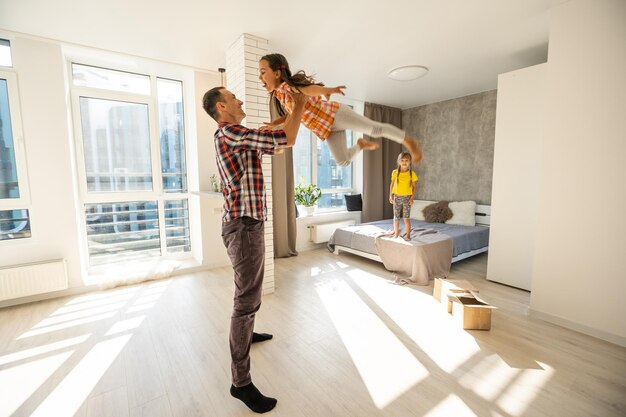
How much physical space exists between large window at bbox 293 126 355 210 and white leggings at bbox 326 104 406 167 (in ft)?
10.2

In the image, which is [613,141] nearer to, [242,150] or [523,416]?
[523,416]

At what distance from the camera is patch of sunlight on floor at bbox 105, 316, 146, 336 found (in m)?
2.38

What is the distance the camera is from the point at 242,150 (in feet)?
4.74

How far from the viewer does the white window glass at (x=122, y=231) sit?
3.67 m

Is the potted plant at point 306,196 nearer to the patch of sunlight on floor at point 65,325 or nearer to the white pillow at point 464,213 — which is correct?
the white pillow at point 464,213

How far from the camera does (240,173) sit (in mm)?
1473

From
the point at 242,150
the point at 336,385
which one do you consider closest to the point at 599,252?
the point at 336,385

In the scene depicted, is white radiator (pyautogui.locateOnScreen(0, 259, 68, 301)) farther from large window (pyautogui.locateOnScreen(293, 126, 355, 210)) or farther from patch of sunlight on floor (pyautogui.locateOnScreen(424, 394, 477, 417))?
patch of sunlight on floor (pyautogui.locateOnScreen(424, 394, 477, 417))

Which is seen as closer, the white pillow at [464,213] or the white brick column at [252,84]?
the white brick column at [252,84]

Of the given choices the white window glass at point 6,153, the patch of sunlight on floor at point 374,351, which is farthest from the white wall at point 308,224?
the white window glass at point 6,153

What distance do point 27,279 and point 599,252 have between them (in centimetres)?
507

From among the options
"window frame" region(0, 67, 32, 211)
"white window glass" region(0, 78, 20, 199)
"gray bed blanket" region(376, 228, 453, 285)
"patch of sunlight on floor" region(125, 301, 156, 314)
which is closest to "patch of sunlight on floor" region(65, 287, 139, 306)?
"patch of sunlight on floor" region(125, 301, 156, 314)

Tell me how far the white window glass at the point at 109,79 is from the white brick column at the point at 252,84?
1509mm

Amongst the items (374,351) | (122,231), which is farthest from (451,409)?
(122,231)
